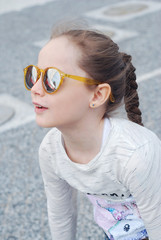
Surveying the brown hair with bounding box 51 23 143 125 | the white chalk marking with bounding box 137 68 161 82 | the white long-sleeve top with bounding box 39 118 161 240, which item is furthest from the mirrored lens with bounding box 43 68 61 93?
the white chalk marking with bounding box 137 68 161 82

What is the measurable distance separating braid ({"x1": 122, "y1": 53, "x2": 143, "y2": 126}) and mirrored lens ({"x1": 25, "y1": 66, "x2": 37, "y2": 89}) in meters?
0.47

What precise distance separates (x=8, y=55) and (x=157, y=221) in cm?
592

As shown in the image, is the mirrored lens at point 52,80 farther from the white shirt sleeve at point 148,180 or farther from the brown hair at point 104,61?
the white shirt sleeve at point 148,180

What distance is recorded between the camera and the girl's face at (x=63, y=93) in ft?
5.98

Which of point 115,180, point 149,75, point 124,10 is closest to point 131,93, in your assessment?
point 115,180

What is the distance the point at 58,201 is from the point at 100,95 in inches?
28.7

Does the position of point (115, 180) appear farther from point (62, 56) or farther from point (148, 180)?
point (62, 56)

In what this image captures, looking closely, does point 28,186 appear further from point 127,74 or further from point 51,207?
point 127,74

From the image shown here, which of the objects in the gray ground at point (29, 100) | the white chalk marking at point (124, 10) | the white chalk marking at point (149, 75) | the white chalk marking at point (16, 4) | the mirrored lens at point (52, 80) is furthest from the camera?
the white chalk marking at point (16, 4)

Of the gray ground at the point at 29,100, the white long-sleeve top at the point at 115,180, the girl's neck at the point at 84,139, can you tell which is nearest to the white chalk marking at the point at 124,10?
the gray ground at the point at 29,100

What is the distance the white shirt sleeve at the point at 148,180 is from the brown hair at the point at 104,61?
310mm

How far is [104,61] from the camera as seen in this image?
1.89 meters

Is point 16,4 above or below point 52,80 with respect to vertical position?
below

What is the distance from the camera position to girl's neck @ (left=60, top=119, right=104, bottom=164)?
6.52 ft
